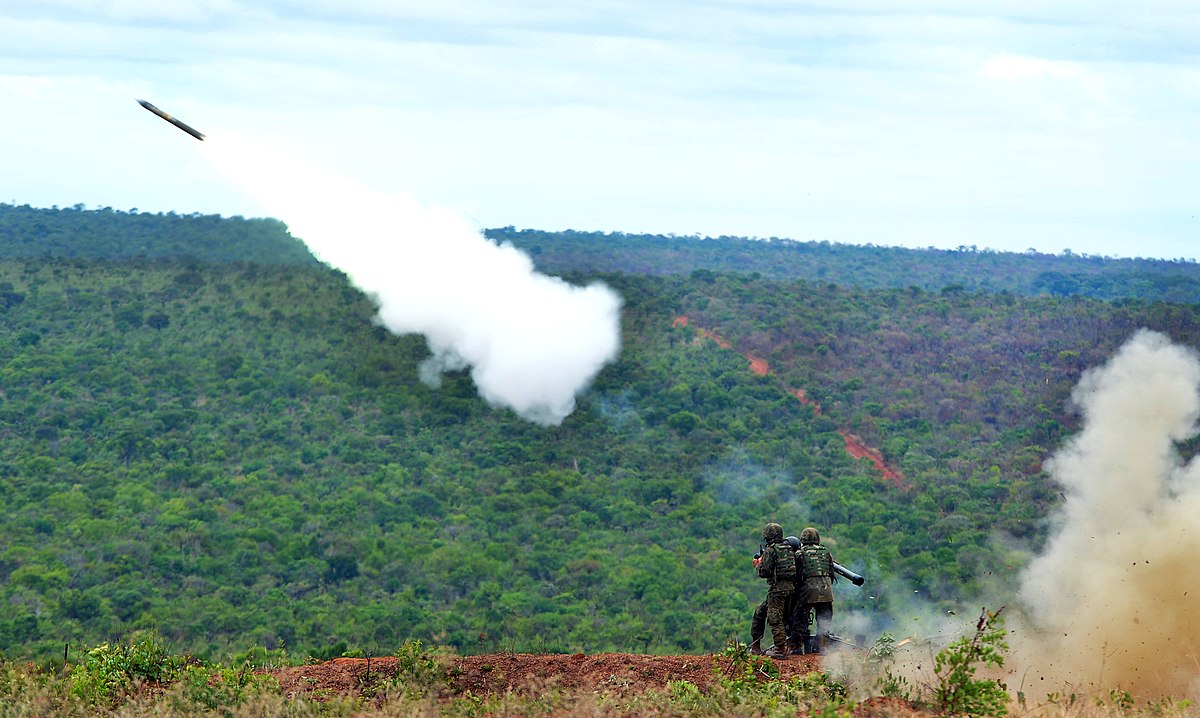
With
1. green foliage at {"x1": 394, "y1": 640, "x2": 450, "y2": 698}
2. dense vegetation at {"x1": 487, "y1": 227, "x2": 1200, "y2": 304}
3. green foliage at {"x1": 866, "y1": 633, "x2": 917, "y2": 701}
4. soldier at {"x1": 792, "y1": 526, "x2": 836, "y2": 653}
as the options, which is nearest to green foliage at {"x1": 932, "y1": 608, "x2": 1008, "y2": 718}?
green foliage at {"x1": 866, "y1": 633, "x2": 917, "y2": 701}

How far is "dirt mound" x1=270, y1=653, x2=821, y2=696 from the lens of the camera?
19938mm

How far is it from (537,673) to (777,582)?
399 centimetres

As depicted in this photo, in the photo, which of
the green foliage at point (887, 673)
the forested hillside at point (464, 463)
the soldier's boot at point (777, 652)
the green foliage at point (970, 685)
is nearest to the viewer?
the green foliage at point (970, 685)

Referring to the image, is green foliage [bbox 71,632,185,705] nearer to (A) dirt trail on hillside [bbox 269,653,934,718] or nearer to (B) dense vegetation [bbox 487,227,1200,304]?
(A) dirt trail on hillside [bbox 269,653,934,718]

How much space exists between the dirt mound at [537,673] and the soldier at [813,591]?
112cm

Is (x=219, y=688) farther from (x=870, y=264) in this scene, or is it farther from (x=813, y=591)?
(x=870, y=264)

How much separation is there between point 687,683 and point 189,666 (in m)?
7.09

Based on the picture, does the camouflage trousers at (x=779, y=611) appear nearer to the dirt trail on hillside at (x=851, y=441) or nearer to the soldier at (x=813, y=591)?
the soldier at (x=813, y=591)

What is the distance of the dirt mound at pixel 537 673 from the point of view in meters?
19.9

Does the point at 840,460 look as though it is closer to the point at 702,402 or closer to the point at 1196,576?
the point at 702,402

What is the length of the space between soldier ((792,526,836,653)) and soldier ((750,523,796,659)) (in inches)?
6.8

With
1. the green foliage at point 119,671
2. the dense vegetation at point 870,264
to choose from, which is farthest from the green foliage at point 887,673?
the dense vegetation at point 870,264

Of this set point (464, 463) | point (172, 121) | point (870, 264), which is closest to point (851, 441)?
point (464, 463)

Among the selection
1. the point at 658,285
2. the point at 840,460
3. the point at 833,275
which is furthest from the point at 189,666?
the point at 833,275
